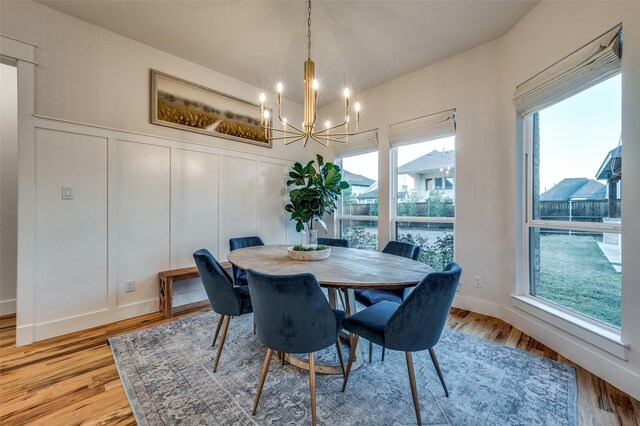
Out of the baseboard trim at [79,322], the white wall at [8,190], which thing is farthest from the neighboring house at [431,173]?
the white wall at [8,190]

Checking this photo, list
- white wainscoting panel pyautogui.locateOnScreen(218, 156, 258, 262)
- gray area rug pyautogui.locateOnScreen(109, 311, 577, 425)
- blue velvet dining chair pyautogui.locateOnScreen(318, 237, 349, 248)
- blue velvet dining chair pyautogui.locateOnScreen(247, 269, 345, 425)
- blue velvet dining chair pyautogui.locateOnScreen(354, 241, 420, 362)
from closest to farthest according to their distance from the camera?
blue velvet dining chair pyautogui.locateOnScreen(247, 269, 345, 425) < gray area rug pyautogui.locateOnScreen(109, 311, 577, 425) < blue velvet dining chair pyautogui.locateOnScreen(354, 241, 420, 362) < blue velvet dining chair pyautogui.locateOnScreen(318, 237, 349, 248) < white wainscoting panel pyautogui.locateOnScreen(218, 156, 258, 262)

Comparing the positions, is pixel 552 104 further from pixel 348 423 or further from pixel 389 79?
pixel 348 423

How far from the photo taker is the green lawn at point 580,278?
1925mm

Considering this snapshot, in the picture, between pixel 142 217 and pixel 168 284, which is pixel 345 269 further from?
pixel 142 217

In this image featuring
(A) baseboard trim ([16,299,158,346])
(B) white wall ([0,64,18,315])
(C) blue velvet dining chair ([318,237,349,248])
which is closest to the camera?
(A) baseboard trim ([16,299,158,346])

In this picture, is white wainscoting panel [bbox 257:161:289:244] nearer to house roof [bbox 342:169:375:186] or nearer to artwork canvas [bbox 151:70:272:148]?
artwork canvas [bbox 151:70:272:148]

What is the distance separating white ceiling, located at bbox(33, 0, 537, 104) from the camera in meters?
2.34

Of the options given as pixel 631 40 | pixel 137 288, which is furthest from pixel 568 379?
pixel 137 288

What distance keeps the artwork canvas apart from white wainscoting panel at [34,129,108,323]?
2.43 feet

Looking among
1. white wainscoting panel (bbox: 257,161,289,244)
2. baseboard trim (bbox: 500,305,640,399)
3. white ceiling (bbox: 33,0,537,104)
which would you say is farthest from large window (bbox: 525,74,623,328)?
white wainscoting panel (bbox: 257,161,289,244)

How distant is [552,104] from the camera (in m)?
2.25

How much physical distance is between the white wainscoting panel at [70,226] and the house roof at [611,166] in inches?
168

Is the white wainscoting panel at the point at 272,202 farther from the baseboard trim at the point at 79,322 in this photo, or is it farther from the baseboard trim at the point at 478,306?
the baseboard trim at the point at 478,306

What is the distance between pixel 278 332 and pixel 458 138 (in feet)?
9.41
